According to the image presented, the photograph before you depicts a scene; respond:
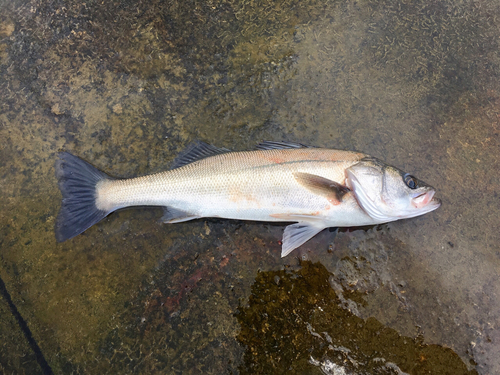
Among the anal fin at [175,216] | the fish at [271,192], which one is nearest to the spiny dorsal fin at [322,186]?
the fish at [271,192]

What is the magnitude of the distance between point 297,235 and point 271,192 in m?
0.49

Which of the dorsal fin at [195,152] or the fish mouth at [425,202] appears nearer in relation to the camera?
the fish mouth at [425,202]

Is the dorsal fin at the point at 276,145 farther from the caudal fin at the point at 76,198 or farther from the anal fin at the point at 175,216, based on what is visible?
the caudal fin at the point at 76,198

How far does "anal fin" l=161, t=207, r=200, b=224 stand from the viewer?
2.92m

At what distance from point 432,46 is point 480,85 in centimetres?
65

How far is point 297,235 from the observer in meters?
2.92

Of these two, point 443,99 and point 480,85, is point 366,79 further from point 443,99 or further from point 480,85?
point 480,85

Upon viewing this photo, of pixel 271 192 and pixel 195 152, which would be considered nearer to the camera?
pixel 271 192

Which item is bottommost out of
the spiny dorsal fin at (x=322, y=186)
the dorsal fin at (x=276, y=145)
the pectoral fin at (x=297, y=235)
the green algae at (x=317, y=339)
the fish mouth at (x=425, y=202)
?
the green algae at (x=317, y=339)

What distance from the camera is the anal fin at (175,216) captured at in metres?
2.92

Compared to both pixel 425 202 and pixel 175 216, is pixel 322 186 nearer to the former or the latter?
pixel 425 202

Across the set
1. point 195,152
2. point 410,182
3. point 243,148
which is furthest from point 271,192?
point 410,182

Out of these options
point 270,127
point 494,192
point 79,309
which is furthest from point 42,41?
point 494,192

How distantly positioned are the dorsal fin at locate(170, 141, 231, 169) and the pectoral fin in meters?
1.03
